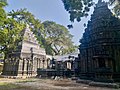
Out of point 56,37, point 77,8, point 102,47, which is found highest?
point 56,37

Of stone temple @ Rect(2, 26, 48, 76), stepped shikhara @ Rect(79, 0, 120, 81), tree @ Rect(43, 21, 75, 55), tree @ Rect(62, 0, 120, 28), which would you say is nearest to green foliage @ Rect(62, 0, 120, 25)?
tree @ Rect(62, 0, 120, 28)

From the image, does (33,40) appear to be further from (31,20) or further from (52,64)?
(52,64)

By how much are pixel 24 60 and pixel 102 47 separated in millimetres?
18867

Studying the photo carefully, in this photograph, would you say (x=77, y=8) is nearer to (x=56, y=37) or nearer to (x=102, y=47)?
(x=102, y=47)

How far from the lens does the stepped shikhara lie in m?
18.5

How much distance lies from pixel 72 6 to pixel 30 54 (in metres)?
24.5

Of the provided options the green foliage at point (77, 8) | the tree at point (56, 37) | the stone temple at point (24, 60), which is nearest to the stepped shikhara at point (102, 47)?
the green foliage at point (77, 8)

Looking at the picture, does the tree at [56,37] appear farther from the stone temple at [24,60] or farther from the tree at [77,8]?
the tree at [77,8]

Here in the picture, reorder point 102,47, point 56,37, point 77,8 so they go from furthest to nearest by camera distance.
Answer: point 56,37 → point 102,47 → point 77,8

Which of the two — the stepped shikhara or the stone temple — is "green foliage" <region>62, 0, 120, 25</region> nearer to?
the stepped shikhara

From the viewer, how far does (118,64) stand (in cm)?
1880

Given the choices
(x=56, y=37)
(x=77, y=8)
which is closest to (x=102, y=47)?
(x=77, y=8)

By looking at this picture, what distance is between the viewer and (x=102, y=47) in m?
19.3

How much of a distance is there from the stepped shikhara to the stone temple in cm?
1388
